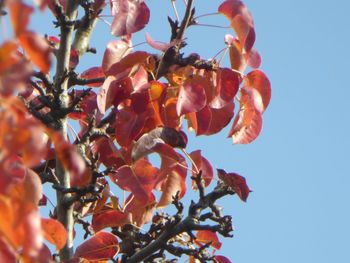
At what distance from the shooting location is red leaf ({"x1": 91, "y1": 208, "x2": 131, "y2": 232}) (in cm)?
339

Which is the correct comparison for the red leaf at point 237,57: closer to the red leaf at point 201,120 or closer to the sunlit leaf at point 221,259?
the red leaf at point 201,120

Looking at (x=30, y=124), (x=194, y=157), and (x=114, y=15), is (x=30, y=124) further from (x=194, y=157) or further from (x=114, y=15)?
(x=114, y=15)

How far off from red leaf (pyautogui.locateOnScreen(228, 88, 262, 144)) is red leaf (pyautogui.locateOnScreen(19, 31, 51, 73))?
6.03ft

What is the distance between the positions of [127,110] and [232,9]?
56cm

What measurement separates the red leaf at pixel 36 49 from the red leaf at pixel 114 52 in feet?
6.00

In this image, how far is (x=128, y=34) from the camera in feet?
11.4

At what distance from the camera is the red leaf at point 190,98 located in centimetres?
312

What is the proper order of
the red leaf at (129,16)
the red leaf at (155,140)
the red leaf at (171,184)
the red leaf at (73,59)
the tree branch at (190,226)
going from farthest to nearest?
the red leaf at (73,59) → the red leaf at (129,16) → the red leaf at (171,184) → the red leaf at (155,140) → the tree branch at (190,226)

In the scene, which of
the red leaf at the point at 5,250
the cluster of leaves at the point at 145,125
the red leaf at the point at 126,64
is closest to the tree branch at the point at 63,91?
the cluster of leaves at the point at 145,125

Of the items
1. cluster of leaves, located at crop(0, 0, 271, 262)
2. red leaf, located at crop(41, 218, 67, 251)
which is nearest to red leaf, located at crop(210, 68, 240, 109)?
cluster of leaves, located at crop(0, 0, 271, 262)

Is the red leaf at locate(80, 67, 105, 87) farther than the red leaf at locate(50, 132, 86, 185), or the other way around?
the red leaf at locate(80, 67, 105, 87)

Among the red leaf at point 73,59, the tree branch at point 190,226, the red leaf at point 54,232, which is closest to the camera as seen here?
the red leaf at point 54,232

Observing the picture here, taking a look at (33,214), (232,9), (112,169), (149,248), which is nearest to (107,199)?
(112,169)

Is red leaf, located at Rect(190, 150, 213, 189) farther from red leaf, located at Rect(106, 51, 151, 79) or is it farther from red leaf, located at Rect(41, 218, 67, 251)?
red leaf, located at Rect(41, 218, 67, 251)
